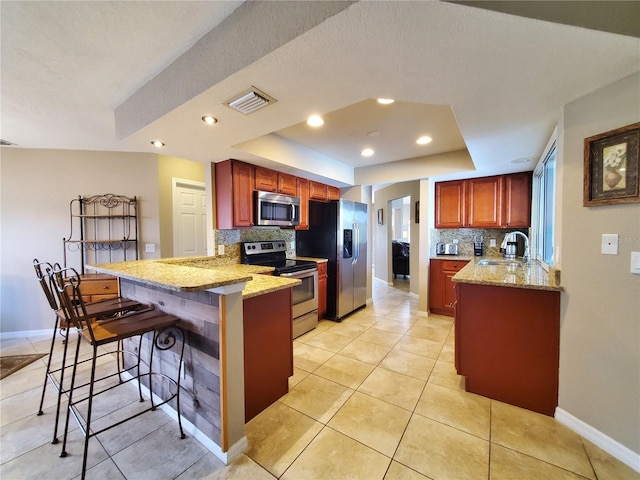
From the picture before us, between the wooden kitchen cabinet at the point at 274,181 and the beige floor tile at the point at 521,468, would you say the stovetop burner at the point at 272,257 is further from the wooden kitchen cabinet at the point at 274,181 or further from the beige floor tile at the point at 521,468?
the beige floor tile at the point at 521,468

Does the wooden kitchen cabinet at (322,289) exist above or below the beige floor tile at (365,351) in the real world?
above

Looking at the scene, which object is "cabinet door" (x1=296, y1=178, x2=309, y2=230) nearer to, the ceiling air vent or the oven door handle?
the oven door handle

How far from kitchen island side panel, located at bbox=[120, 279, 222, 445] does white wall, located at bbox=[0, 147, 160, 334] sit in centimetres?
269

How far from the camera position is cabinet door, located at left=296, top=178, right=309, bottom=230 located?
3814 millimetres

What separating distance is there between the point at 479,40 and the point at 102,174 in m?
4.27

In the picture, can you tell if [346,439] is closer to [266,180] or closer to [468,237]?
[266,180]

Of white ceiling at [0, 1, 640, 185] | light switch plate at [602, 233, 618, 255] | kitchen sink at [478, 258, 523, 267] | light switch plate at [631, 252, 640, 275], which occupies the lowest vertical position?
kitchen sink at [478, 258, 523, 267]

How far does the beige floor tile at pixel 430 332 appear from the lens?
3.16 metres

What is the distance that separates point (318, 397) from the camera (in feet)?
6.69

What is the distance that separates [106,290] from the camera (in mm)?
2998

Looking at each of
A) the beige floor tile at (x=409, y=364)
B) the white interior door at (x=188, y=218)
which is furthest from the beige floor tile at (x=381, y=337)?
the white interior door at (x=188, y=218)

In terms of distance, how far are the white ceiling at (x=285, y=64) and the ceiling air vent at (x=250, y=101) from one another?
0.16 ft

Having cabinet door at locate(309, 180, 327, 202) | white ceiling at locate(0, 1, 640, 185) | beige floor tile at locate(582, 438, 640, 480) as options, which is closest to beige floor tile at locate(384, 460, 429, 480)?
beige floor tile at locate(582, 438, 640, 480)

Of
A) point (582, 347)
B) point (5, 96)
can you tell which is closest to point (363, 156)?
point (582, 347)
